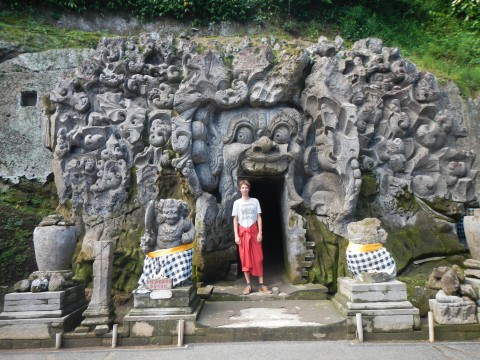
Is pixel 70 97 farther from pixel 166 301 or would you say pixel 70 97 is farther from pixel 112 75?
pixel 166 301

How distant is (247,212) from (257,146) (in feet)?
5.10

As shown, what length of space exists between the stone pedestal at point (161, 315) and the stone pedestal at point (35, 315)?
3.08ft

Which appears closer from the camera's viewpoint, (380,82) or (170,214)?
(170,214)

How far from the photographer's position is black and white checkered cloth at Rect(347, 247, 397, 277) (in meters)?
5.70

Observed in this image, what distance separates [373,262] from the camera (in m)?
5.74

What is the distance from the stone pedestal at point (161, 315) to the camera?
528cm

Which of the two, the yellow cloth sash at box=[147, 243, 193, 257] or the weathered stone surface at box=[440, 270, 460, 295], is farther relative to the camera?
the yellow cloth sash at box=[147, 243, 193, 257]

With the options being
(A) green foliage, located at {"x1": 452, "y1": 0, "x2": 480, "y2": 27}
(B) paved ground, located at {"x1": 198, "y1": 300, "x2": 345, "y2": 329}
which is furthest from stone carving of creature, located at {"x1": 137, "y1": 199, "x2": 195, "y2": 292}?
(A) green foliage, located at {"x1": 452, "y1": 0, "x2": 480, "y2": 27}

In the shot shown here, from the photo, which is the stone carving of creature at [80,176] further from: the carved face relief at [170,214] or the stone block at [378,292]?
the stone block at [378,292]

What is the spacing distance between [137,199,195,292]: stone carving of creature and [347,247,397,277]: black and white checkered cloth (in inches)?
96.0

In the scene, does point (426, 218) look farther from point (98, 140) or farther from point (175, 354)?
point (98, 140)

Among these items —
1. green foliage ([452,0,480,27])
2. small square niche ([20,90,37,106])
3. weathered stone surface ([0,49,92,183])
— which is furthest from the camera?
small square niche ([20,90,37,106])

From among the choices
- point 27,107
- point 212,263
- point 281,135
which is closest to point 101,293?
point 212,263

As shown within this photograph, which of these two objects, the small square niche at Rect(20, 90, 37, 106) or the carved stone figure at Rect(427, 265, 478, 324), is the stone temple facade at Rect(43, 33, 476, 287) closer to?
the carved stone figure at Rect(427, 265, 478, 324)
